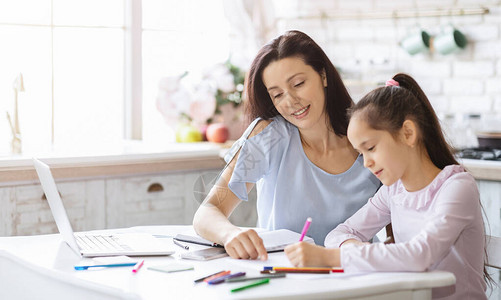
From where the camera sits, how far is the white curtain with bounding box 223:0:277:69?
367cm

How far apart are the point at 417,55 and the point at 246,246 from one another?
7.41 feet

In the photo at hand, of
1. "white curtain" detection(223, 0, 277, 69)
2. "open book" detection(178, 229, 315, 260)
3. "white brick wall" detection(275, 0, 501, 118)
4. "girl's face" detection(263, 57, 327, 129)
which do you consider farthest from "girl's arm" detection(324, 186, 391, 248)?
"white curtain" detection(223, 0, 277, 69)

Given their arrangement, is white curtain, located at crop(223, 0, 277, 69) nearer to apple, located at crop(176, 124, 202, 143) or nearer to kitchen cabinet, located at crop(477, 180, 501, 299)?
apple, located at crop(176, 124, 202, 143)

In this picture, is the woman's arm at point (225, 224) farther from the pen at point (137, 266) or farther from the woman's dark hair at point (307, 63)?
the pen at point (137, 266)

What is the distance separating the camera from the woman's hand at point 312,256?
1.43 metres

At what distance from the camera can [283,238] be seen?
1.74 meters

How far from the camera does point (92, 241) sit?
1701mm

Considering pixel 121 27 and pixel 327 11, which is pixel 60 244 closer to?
pixel 121 27

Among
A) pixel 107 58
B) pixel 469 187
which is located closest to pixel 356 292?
pixel 469 187

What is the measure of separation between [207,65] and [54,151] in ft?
3.79

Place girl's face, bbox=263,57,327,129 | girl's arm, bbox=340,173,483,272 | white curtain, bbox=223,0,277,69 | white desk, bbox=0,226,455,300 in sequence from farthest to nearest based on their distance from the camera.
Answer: white curtain, bbox=223,0,277,69, girl's face, bbox=263,57,327,129, girl's arm, bbox=340,173,483,272, white desk, bbox=0,226,455,300

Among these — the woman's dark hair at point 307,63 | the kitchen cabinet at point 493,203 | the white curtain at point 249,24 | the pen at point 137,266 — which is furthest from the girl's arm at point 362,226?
the white curtain at point 249,24

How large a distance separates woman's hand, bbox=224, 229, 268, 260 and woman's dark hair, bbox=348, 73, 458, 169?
41cm

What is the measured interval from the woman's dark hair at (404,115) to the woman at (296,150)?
1.14 ft
